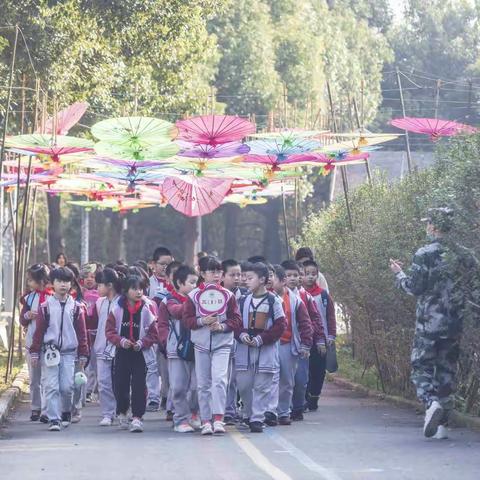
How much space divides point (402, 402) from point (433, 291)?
3.80 meters

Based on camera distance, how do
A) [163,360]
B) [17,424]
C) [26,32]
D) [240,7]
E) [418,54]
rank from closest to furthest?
[17,424] → [163,360] → [26,32] → [240,7] → [418,54]

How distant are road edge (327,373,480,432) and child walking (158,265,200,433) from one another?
2.70 metres

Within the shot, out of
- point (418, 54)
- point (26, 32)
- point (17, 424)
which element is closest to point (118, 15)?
point (26, 32)

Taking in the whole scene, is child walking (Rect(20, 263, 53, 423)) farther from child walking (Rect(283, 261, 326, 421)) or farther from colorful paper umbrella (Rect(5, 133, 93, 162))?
child walking (Rect(283, 261, 326, 421))

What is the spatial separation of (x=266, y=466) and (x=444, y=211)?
322cm

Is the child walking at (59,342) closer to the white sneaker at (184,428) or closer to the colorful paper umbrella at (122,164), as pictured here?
the white sneaker at (184,428)

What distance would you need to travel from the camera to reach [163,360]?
16.8 m

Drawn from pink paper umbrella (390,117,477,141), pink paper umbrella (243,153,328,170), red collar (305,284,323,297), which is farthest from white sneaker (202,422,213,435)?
pink paper umbrella (390,117,477,141)

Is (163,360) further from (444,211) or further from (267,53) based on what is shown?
(267,53)

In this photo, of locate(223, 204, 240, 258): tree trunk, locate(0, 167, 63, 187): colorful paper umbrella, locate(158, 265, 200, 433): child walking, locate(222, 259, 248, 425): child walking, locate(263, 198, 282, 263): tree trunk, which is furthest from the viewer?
locate(223, 204, 240, 258): tree trunk

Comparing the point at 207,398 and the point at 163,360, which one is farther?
the point at 163,360

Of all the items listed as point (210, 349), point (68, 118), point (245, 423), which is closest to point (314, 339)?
point (245, 423)

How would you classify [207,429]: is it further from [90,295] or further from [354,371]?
[354,371]

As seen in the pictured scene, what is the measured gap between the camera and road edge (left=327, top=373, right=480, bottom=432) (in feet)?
44.6
